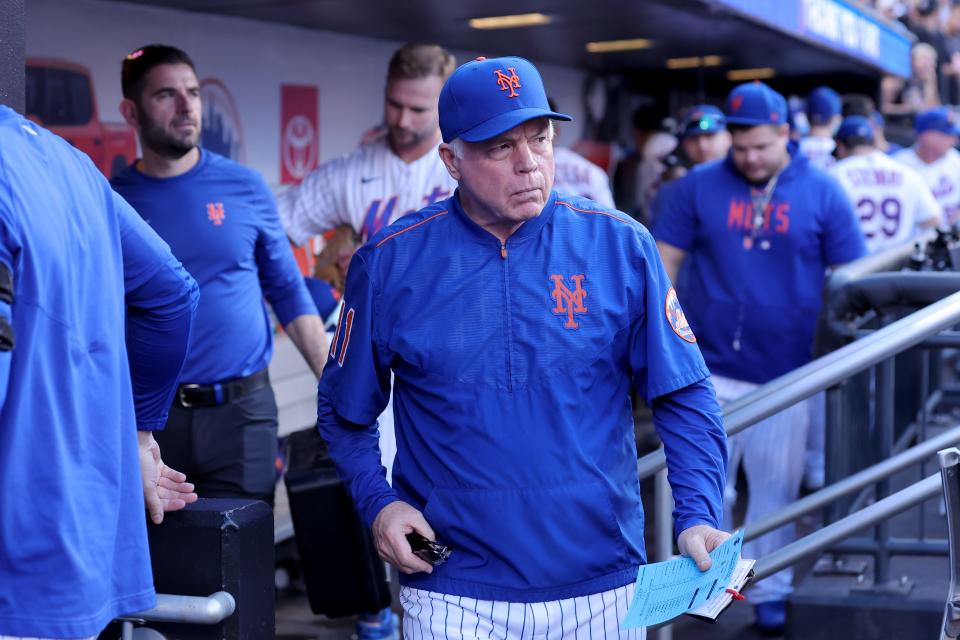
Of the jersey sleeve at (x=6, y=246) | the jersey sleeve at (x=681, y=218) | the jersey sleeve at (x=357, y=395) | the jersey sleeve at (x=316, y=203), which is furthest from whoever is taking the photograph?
the jersey sleeve at (x=681, y=218)

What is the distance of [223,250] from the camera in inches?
175

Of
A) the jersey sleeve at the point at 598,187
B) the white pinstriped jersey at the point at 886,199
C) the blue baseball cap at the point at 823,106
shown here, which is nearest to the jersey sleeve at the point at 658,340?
the jersey sleeve at the point at 598,187

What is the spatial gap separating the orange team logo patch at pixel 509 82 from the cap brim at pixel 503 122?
0.04 metres

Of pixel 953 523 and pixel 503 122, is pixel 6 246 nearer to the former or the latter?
pixel 503 122

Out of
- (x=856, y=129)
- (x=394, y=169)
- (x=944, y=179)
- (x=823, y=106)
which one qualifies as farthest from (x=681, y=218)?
(x=944, y=179)

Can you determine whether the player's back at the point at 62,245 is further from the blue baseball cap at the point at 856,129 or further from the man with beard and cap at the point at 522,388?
the blue baseball cap at the point at 856,129

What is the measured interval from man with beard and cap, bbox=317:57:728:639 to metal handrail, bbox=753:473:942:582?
1063 millimetres

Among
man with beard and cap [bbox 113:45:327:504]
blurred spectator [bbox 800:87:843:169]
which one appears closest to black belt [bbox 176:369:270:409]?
man with beard and cap [bbox 113:45:327:504]

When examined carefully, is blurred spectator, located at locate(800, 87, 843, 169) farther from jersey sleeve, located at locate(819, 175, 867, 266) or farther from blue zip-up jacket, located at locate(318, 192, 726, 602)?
blue zip-up jacket, located at locate(318, 192, 726, 602)

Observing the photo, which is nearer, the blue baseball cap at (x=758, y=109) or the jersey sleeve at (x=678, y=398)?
the jersey sleeve at (x=678, y=398)

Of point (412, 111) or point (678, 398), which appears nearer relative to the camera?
point (678, 398)

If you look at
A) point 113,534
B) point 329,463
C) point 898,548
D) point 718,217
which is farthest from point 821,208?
point 113,534

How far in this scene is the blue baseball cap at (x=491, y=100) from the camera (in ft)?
8.81

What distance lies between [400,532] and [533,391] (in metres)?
0.38
